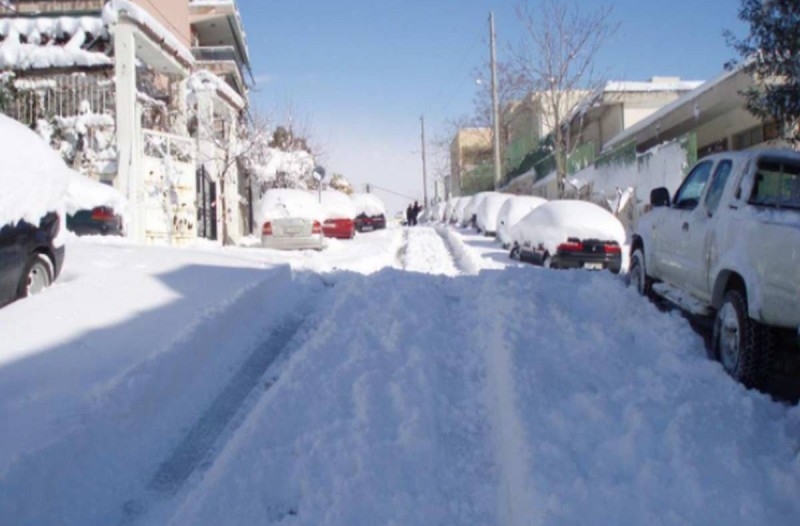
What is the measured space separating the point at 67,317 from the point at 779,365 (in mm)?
6019

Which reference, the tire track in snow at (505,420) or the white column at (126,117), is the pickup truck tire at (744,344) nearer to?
the tire track in snow at (505,420)

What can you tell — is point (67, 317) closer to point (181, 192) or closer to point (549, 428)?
point (549, 428)

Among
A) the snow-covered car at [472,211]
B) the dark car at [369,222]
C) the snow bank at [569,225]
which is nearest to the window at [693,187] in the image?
the snow bank at [569,225]

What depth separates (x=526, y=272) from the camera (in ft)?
33.6

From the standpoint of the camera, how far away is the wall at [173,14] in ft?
77.7

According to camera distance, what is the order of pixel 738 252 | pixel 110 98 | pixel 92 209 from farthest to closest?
pixel 110 98
pixel 92 209
pixel 738 252

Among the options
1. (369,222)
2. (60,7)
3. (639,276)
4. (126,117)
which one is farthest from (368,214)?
(639,276)

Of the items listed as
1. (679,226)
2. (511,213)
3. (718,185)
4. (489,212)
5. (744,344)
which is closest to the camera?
(744,344)

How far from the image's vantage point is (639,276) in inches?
348

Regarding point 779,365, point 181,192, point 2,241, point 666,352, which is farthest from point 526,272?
point 181,192

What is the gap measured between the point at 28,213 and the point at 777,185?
7.21 meters

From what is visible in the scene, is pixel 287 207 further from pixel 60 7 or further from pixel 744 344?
pixel 744 344

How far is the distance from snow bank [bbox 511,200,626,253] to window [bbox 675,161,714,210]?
6.39 metres

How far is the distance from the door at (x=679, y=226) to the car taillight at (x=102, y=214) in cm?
1068
